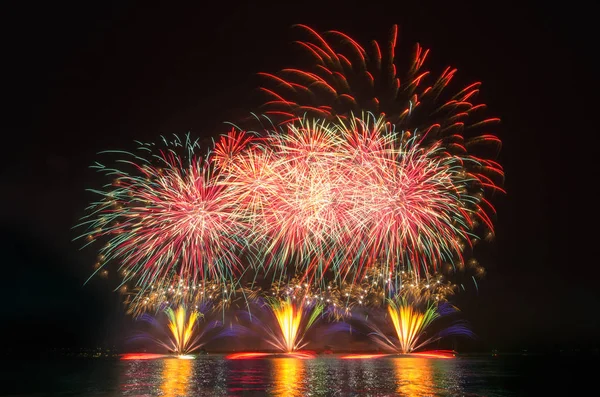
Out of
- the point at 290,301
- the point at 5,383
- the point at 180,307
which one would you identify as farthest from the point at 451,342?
the point at 5,383

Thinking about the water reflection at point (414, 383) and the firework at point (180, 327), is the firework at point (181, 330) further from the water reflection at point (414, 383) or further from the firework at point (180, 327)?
the water reflection at point (414, 383)

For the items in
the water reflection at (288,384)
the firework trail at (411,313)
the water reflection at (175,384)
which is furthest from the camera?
the firework trail at (411,313)

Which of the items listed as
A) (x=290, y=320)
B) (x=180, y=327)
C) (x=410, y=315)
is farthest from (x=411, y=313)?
(x=180, y=327)

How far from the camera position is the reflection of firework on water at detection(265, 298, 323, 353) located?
4938cm

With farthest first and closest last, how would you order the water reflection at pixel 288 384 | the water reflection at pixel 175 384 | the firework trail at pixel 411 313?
the firework trail at pixel 411 313, the water reflection at pixel 175 384, the water reflection at pixel 288 384

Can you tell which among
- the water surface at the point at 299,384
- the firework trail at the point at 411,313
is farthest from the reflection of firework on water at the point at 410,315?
the water surface at the point at 299,384

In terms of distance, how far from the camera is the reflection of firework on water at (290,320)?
49375mm

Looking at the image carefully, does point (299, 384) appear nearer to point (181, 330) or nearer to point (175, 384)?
point (175, 384)

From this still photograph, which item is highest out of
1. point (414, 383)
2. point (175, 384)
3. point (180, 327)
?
point (180, 327)

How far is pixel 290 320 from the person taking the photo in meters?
49.7

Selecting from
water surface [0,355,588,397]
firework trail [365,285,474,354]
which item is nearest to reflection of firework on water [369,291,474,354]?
firework trail [365,285,474,354]

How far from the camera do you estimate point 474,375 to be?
3125 centimetres

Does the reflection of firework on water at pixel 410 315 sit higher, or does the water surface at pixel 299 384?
the reflection of firework on water at pixel 410 315

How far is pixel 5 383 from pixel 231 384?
43.2 ft
